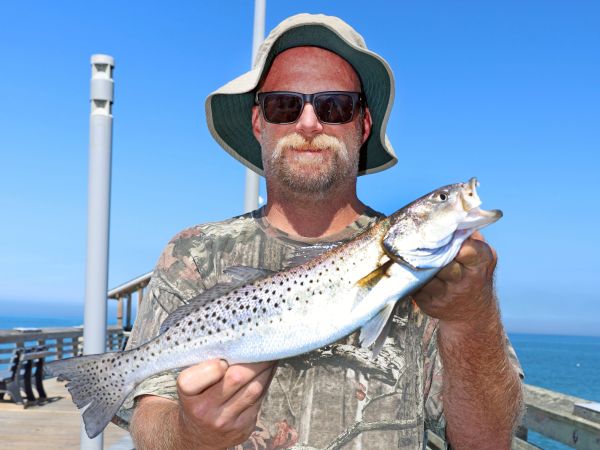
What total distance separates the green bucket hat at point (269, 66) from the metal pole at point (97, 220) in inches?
69.4

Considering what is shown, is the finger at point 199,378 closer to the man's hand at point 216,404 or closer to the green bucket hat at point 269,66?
the man's hand at point 216,404

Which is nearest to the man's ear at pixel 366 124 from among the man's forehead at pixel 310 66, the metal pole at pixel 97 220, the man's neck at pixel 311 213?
the man's forehead at pixel 310 66

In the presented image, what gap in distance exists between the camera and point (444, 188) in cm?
279

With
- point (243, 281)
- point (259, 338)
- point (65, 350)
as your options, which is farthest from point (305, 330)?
point (65, 350)

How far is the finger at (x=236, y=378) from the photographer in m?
2.75

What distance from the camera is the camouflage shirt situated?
10.4ft

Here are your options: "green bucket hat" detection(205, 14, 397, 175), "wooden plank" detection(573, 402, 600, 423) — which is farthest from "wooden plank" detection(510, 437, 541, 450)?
"green bucket hat" detection(205, 14, 397, 175)

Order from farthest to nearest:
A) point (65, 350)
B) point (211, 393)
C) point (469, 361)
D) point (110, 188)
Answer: point (65, 350) < point (110, 188) < point (469, 361) < point (211, 393)

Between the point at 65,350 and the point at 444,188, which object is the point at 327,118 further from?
the point at 65,350

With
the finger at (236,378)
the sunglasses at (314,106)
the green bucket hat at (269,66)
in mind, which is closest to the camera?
the finger at (236,378)

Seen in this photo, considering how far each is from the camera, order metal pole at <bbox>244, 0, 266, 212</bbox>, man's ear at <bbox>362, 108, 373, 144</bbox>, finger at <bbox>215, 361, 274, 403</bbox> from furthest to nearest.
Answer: metal pole at <bbox>244, 0, 266, 212</bbox>
man's ear at <bbox>362, 108, 373, 144</bbox>
finger at <bbox>215, 361, 274, 403</bbox>

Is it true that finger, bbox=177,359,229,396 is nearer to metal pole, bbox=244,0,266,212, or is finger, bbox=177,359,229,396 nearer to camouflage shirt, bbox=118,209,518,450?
camouflage shirt, bbox=118,209,518,450

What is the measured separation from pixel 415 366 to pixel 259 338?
0.92 metres

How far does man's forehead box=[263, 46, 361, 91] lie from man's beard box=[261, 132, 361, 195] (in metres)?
0.46
